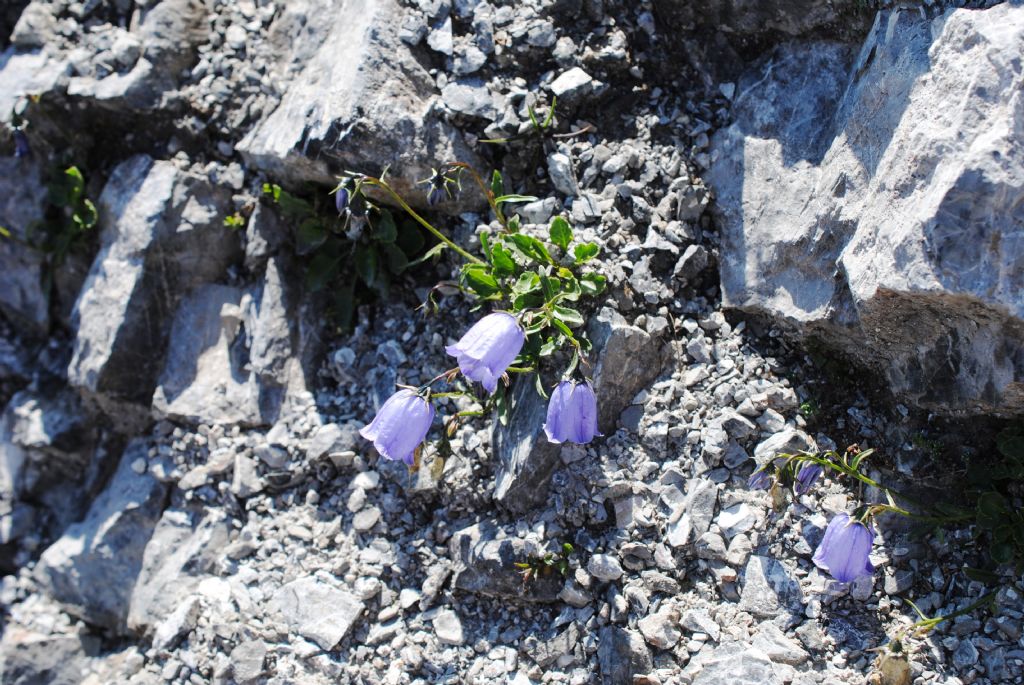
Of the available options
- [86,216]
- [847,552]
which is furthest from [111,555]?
[847,552]

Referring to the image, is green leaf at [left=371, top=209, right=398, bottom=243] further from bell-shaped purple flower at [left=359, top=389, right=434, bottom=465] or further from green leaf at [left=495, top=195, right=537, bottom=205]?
bell-shaped purple flower at [left=359, top=389, right=434, bottom=465]

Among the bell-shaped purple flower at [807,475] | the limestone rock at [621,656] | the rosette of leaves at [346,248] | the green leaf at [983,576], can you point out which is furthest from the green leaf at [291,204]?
the green leaf at [983,576]

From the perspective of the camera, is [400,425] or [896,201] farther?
[400,425]

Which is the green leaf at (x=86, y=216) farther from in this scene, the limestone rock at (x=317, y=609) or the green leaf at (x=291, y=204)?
the limestone rock at (x=317, y=609)

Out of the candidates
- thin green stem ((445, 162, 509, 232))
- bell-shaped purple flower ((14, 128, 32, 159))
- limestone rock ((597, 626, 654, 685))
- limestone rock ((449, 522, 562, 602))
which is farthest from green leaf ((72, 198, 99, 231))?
limestone rock ((597, 626, 654, 685))

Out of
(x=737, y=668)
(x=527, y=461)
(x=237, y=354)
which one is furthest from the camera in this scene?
(x=237, y=354)

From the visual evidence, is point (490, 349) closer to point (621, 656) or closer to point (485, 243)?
point (485, 243)
